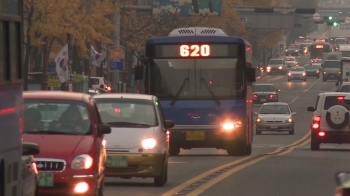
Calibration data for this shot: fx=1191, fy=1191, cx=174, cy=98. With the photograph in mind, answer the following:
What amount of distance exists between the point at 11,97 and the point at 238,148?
1754cm

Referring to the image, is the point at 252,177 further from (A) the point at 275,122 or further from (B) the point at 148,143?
(A) the point at 275,122

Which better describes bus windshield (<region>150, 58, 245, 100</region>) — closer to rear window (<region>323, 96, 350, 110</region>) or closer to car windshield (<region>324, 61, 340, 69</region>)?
rear window (<region>323, 96, 350, 110</region>)

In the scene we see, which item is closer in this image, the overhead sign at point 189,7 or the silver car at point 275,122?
the silver car at point 275,122

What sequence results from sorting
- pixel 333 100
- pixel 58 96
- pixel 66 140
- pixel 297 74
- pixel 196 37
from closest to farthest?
pixel 66 140 → pixel 58 96 → pixel 196 37 → pixel 333 100 → pixel 297 74

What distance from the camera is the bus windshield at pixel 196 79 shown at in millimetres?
28328

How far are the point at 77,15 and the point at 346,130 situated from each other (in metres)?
19.6

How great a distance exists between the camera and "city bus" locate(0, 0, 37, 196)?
1134 cm

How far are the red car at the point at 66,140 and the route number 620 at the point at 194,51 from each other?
511 inches

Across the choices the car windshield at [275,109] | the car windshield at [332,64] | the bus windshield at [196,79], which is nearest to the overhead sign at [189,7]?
the car windshield at [275,109]

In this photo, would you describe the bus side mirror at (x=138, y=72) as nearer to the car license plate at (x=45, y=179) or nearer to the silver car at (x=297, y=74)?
the car license plate at (x=45, y=179)

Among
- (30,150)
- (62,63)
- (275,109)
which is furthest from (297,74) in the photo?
(30,150)

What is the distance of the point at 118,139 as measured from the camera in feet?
61.9

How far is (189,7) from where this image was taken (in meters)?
72.9

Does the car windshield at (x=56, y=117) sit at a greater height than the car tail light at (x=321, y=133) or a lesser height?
greater
